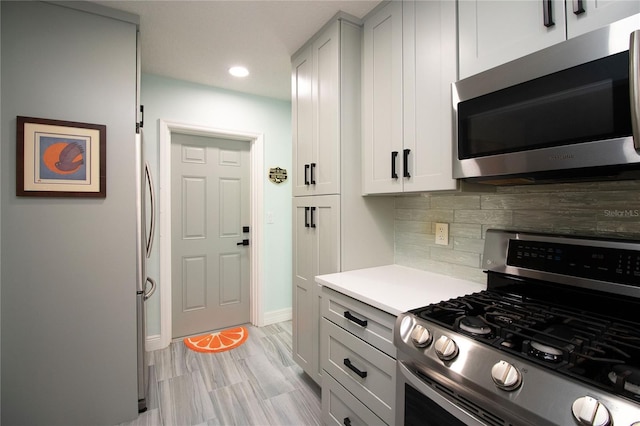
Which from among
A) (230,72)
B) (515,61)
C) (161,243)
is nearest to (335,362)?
(515,61)

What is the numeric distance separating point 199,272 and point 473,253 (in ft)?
8.29

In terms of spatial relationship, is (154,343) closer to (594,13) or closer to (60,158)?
(60,158)

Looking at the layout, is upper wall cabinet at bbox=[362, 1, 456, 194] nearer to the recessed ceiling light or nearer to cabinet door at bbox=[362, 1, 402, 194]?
cabinet door at bbox=[362, 1, 402, 194]

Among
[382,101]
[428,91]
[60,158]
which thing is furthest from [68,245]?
[428,91]

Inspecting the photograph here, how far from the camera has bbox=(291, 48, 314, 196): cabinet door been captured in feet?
7.00

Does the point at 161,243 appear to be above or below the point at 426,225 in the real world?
below

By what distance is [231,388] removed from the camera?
2162 millimetres

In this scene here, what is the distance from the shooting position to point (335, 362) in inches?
61.1

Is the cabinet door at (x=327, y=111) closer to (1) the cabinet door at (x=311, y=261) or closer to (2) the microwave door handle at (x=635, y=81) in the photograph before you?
(1) the cabinet door at (x=311, y=261)

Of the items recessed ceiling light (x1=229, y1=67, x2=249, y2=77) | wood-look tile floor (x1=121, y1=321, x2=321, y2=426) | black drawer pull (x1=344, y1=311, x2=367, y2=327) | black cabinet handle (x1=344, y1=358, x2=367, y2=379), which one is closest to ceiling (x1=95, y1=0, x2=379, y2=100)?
recessed ceiling light (x1=229, y1=67, x2=249, y2=77)

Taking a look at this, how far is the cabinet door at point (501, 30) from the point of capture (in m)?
1.03

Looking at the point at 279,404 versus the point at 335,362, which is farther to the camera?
the point at 279,404

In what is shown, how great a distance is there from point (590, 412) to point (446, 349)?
1.04ft

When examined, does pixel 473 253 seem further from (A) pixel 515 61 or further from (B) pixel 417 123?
(A) pixel 515 61
